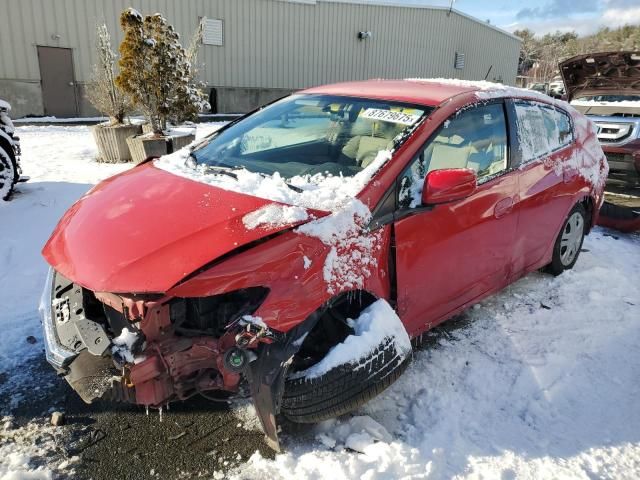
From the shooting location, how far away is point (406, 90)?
339 cm

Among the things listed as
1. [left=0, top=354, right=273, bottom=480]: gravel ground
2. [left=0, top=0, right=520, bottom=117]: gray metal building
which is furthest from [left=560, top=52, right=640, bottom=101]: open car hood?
[left=0, top=354, right=273, bottom=480]: gravel ground

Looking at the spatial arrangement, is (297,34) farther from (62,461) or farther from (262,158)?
(62,461)

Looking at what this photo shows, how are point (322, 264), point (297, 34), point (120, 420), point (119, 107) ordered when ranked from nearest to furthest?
point (322, 264)
point (120, 420)
point (119, 107)
point (297, 34)

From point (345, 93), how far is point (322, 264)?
1664 mm

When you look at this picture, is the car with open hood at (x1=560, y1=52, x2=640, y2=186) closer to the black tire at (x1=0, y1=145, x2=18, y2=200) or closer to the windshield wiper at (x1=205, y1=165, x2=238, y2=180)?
the windshield wiper at (x1=205, y1=165, x2=238, y2=180)

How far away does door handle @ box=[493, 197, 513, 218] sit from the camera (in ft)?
10.8

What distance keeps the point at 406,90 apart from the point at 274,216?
1596 mm

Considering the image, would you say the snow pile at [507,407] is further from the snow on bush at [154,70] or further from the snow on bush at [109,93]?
the snow on bush at [109,93]

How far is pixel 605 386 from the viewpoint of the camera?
3082 millimetres

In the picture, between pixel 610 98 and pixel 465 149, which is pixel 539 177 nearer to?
pixel 465 149

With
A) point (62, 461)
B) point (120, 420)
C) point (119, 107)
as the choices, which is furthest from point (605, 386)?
point (119, 107)

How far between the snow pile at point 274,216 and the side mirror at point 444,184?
0.75m

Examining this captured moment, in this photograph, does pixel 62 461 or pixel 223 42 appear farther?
pixel 223 42

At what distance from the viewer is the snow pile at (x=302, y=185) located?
2.51 meters
